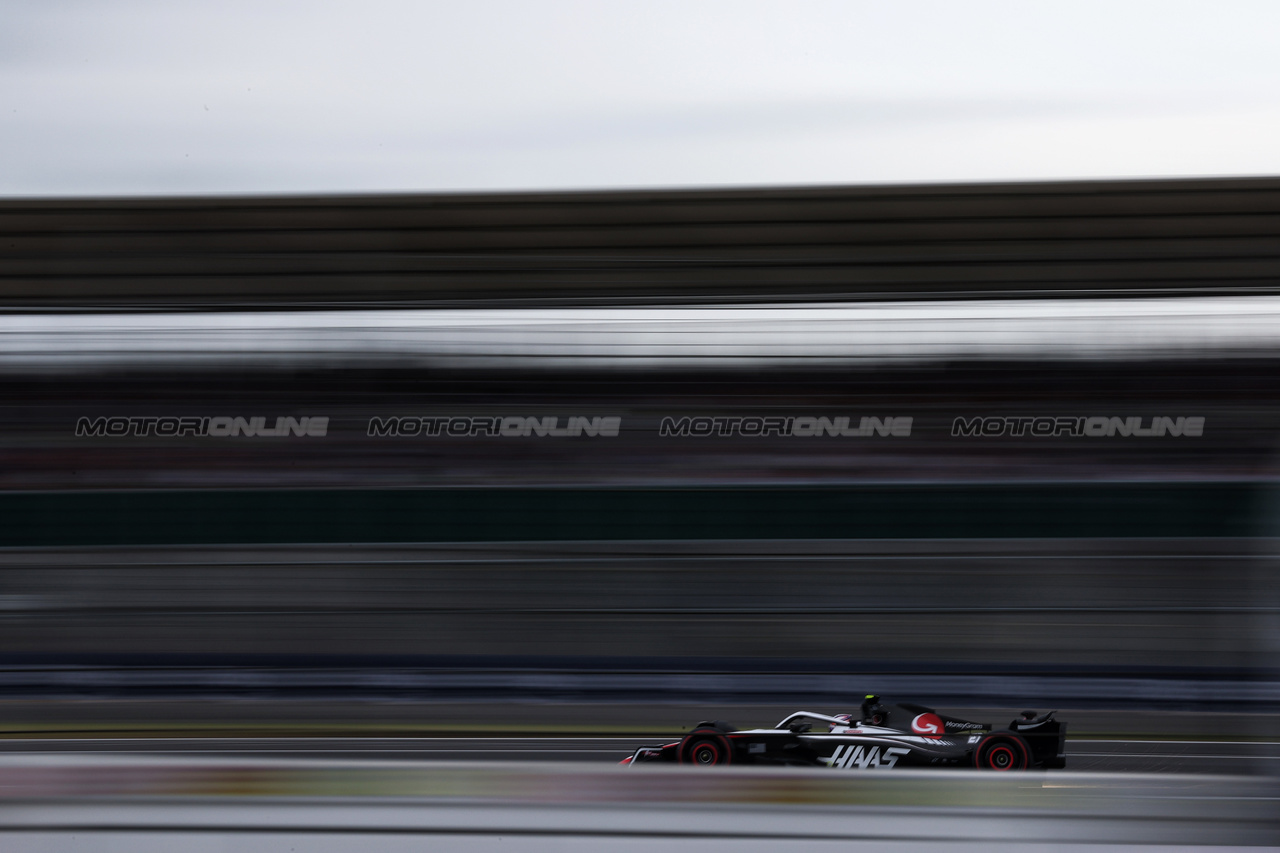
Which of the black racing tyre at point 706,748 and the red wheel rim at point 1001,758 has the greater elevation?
the black racing tyre at point 706,748

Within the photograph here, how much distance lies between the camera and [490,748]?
2.94m

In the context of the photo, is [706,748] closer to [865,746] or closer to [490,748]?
[865,746]

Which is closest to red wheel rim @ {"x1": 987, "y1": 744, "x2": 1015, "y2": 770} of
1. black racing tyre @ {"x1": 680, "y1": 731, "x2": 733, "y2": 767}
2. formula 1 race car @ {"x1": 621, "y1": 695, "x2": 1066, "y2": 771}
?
formula 1 race car @ {"x1": 621, "y1": 695, "x2": 1066, "y2": 771}

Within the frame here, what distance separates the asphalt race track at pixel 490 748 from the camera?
2811 millimetres

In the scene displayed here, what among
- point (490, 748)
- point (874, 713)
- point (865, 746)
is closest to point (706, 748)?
point (865, 746)

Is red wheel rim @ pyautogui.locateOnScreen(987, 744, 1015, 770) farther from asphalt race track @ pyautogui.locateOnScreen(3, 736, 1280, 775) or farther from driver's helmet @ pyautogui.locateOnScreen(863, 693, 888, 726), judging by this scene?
asphalt race track @ pyautogui.locateOnScreen(3, 736, 1280, 775)

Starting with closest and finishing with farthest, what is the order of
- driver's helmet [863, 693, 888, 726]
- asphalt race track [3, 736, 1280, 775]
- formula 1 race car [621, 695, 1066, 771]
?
formula 1 race car [621, 695, 1066, 771] < driver's helmet [863, 693, 888, 726] < asphalt race track [3, 736, 1280, 775]

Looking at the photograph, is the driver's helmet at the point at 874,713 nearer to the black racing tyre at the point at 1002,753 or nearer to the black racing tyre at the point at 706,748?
the black racing tyre at the point at 1002,753

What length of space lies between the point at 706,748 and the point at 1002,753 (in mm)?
682

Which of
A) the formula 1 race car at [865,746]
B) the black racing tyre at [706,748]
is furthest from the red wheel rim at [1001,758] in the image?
the black racing tyre at [706,748]

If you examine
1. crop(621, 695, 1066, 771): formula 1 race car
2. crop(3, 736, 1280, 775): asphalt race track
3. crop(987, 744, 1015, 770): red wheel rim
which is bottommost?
crop(3, 736, 1280, 775): asphalt race track

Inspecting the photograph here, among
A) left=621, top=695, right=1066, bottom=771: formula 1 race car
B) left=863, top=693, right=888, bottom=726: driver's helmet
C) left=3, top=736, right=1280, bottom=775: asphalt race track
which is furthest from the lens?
left=3, top=736, right=1280, bottom=775: asphalt race track

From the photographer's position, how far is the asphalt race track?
2.81 meters

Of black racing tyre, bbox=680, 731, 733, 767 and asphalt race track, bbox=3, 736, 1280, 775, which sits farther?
asphalt race track, bbox=3, 736, 1280, 775
